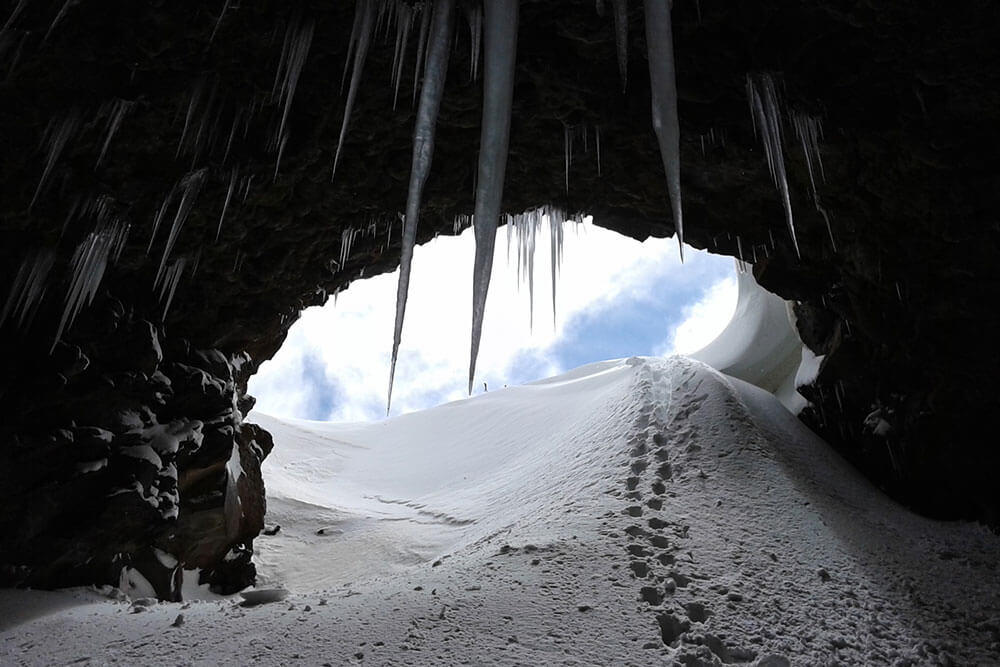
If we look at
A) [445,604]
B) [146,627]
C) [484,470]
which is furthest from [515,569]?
[484,470]

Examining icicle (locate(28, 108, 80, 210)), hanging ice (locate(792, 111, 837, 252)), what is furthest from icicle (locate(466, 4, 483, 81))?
icicle (locate(28, 108, 80, 210))

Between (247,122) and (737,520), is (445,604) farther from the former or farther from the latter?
(247,122)

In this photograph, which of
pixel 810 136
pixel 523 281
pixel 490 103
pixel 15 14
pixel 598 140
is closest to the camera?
pixel 15 14

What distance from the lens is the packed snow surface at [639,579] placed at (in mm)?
3330

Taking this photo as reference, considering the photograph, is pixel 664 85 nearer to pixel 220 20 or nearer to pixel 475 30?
pixel 475 30

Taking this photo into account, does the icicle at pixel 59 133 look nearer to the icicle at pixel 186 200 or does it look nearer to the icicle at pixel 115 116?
the icicle at pixel 115 116

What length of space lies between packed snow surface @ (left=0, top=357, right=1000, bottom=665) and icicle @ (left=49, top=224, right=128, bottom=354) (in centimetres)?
184

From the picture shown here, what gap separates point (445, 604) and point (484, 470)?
5878 millimetres

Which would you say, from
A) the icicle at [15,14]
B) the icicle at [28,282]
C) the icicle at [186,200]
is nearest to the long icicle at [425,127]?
the icicle at [186,200]

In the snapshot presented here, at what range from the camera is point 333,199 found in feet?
16.7

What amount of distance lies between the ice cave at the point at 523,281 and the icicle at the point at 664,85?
0.05ft

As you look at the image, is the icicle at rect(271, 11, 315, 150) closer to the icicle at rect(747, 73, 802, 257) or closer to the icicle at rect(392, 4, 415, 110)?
the icicle at rect(392, 4, 415, 110)

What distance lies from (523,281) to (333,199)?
1737 mm

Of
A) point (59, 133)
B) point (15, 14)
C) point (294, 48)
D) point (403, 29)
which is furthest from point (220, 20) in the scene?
point (59, 133)
